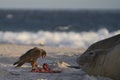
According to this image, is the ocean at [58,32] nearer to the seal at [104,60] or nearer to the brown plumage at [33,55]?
the brown plumage at [33,55]

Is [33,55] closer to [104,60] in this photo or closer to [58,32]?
[104,60]

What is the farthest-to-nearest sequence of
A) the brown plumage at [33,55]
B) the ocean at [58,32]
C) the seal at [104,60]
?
1. the ocean at [58,32]
2. the brown plumage at [33,55]
3. the seal at [104,60]

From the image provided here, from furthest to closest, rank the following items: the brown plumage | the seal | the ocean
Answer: the ocean → the brown plumage → the seal

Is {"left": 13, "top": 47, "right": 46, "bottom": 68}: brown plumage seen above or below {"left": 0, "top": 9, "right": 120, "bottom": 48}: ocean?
below

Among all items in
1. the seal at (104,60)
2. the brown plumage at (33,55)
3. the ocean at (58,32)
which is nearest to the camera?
the seal at (104,60)

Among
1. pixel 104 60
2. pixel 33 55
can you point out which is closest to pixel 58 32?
pixel 33 55

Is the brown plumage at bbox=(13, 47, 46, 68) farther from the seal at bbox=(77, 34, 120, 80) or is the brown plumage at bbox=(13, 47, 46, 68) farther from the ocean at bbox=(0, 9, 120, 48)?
the ocean at bbox=(0, 9, 120, 48)

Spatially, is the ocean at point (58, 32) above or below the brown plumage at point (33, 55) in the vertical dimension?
above

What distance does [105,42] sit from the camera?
10.7 m

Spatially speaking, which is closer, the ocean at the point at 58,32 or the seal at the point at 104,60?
the seal at the point at 104,60

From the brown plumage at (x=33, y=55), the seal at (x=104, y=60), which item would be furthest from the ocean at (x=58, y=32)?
the seal at (x=104, y=60)

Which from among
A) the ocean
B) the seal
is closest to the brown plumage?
the seal

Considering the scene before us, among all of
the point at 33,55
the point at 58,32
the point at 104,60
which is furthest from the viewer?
the point at 58,32

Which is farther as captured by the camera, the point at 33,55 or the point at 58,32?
the point at 58,32
